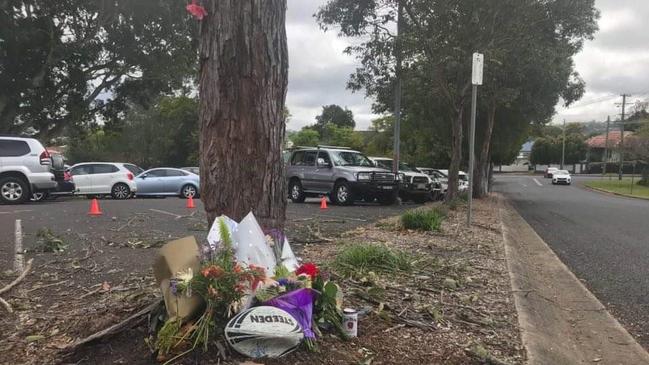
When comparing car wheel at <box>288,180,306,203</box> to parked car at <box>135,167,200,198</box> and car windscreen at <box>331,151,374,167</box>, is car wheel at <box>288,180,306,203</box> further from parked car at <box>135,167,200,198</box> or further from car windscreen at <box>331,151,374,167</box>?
parked car at <box>135,167,200,198</box>

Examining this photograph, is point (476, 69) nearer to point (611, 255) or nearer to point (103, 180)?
point (611, 255)

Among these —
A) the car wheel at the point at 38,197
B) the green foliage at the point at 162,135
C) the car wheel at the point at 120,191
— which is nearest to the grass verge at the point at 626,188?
the car wheel at the point at 120,191

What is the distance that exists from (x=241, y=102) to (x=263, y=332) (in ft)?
4.88

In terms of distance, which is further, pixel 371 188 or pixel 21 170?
pixel 371 188

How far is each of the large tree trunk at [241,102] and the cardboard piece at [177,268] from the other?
1.52 feet

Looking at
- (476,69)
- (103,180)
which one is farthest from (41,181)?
(476,69)

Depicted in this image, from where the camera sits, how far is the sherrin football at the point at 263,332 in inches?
123

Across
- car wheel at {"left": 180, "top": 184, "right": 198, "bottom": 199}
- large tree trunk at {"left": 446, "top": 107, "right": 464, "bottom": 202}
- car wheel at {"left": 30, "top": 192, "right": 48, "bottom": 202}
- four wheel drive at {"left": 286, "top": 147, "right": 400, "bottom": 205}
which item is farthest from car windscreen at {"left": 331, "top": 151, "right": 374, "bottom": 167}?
car wheel at {"left": 30, "top": 192, "right": 48, "bottom": 202}

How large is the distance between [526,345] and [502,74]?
47.1 ft

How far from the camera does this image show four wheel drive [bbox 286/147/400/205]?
1808cm

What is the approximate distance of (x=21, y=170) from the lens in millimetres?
16859

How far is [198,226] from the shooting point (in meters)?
10.1

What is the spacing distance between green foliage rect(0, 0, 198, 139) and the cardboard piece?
A: 19.4 meters

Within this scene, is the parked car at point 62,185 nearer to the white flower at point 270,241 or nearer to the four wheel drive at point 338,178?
the four wheel drive at point 338,178
